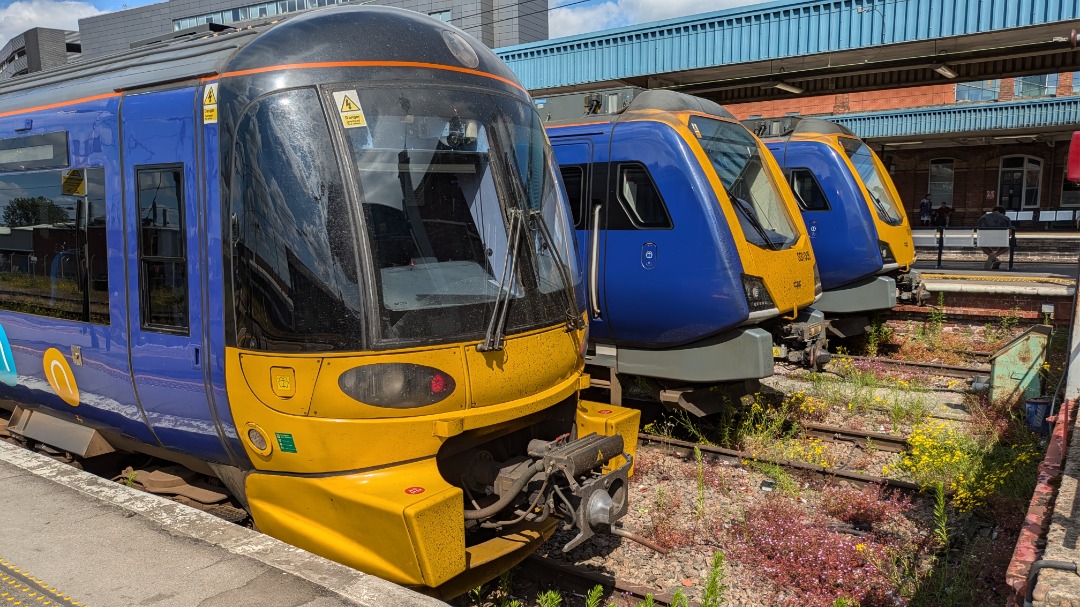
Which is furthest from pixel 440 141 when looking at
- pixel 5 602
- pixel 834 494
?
pixel 834 494

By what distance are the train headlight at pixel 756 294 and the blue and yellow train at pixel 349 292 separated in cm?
257

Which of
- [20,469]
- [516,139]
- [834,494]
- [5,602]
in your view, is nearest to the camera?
[5,602]

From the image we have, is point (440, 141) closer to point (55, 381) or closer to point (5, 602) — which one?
point (5, 602)

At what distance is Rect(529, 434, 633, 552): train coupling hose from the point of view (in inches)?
172

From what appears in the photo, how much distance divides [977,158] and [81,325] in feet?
110

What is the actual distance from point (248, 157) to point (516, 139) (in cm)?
146

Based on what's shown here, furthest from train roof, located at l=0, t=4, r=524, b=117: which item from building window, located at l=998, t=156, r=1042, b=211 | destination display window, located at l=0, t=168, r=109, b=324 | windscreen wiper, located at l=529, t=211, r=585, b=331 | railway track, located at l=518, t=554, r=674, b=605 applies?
building window, located at l=998, t=156, r=1042, b=211

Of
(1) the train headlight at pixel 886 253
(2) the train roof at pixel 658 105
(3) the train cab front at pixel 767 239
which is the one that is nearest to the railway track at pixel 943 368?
(1) the train headlight at pixel 886 253

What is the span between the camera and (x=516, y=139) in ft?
15.5

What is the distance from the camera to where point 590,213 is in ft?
→ 26.2

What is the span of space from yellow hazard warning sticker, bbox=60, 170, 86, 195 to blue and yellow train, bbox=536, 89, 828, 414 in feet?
13.7

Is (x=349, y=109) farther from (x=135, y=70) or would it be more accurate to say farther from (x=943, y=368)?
(x=943, y=368)

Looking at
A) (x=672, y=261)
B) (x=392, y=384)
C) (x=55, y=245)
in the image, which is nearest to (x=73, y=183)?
(x=55, y=245)

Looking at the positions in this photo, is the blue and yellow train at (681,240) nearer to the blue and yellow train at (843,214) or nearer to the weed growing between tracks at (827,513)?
the weed growing between tracks at (827,513)
